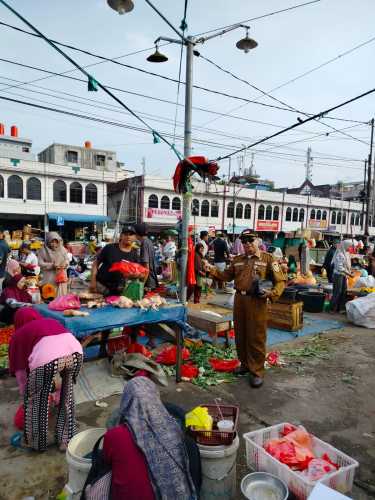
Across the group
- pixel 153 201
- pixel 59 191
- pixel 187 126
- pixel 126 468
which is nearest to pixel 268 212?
pixel 153 201

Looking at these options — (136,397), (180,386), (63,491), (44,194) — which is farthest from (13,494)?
(44,194)

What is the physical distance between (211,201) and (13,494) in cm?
3546

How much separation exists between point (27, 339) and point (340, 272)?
28.6ft

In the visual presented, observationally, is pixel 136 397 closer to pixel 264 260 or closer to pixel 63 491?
pixel 63 491

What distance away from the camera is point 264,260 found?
5172 millimetres

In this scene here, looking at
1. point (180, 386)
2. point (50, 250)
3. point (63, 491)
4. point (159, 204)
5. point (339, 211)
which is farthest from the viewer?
point (339, 211)

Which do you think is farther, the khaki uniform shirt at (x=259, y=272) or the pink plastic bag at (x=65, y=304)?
the khaki uniform shirt at (x=259, y=272)

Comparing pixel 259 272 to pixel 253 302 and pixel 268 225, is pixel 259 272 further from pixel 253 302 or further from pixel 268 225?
pixel 268 225

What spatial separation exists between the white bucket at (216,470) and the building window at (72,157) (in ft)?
120

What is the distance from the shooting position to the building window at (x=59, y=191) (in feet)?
96.8

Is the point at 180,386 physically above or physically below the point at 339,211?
below

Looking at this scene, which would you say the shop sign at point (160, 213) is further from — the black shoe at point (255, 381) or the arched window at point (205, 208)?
the black shoe at point (255, 381)

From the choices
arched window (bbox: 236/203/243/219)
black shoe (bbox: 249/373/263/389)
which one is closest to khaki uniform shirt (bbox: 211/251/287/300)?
black shoe (bbox: 249/373/263/389)

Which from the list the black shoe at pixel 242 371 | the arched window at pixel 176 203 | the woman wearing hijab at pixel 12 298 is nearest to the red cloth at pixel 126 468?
the black shoe at pixel 242 371
